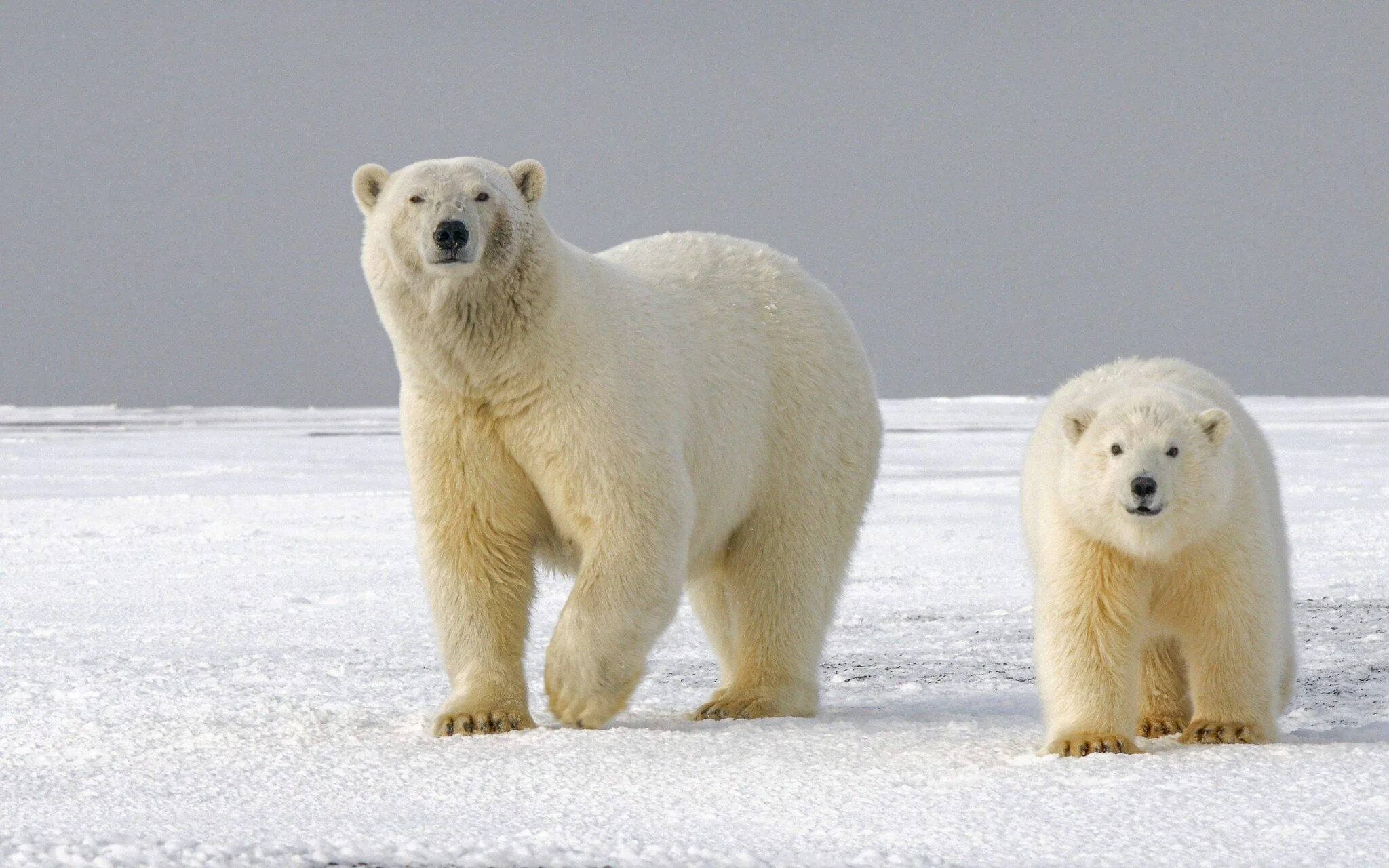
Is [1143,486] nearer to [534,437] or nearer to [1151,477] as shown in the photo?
[1151,477]

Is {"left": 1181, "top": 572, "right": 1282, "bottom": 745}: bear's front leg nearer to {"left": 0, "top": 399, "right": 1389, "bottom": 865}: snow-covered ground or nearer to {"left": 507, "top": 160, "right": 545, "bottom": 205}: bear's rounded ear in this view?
{"left": 0, "top": 399, "right": 1389, "bottom": 865}: snow-covered ground

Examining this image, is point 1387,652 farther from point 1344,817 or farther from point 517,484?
point 517,484

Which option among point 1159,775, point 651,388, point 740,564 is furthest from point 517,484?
point 1159,775

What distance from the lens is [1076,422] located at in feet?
14.5

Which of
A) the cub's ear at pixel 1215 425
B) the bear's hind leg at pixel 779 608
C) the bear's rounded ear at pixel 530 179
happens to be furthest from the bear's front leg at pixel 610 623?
the cub's ear at pixel 1215 425

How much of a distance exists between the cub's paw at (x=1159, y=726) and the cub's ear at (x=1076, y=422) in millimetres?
1054

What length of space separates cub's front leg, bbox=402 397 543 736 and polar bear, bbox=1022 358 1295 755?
1.50 m

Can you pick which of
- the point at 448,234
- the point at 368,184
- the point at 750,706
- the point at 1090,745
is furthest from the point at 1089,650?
the point at 368,184

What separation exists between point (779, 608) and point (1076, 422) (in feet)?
4.24

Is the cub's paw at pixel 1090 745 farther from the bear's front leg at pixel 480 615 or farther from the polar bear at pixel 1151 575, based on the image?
the bear's front leg at pixel 480 615

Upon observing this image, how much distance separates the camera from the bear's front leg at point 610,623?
4.47 m

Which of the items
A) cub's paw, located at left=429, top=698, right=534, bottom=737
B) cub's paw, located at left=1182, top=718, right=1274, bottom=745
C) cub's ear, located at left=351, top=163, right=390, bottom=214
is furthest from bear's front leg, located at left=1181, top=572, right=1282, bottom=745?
cub's ear, located at left=351, top=163, right=390, bottom=214

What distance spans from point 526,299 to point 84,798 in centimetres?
180

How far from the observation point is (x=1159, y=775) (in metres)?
3.66
